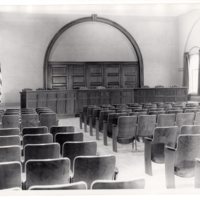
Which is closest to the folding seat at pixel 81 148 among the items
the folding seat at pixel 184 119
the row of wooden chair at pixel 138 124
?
the row of wooden chair at pixel 138 124

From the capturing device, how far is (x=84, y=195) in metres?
1.45

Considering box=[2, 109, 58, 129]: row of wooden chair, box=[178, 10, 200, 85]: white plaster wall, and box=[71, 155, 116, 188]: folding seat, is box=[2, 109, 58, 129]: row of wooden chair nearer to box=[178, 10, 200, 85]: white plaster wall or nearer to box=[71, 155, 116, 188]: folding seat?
box=[71, 155, 116, 188]: folding seat

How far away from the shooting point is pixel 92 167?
10.1 feet

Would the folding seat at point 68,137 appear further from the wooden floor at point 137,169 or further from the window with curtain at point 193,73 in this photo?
the window with curtain at point 193,73

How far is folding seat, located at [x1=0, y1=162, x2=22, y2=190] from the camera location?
2.83 meters

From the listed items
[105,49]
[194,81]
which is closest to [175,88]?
[194,81]

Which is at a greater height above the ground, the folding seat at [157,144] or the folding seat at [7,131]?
the folding seat at [7,131]

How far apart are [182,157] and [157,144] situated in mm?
689

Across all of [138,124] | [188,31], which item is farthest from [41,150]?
[188,31]

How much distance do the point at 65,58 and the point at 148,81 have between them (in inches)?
178

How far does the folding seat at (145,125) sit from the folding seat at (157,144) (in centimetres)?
134

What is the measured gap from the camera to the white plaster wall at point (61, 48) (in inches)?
602

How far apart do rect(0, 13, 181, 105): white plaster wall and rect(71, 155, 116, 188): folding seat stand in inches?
507

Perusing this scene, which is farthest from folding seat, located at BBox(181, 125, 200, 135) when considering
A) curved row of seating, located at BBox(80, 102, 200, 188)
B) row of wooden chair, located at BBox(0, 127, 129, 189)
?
row of wooden chair, located at BBox(0, 127, 129, 189)
